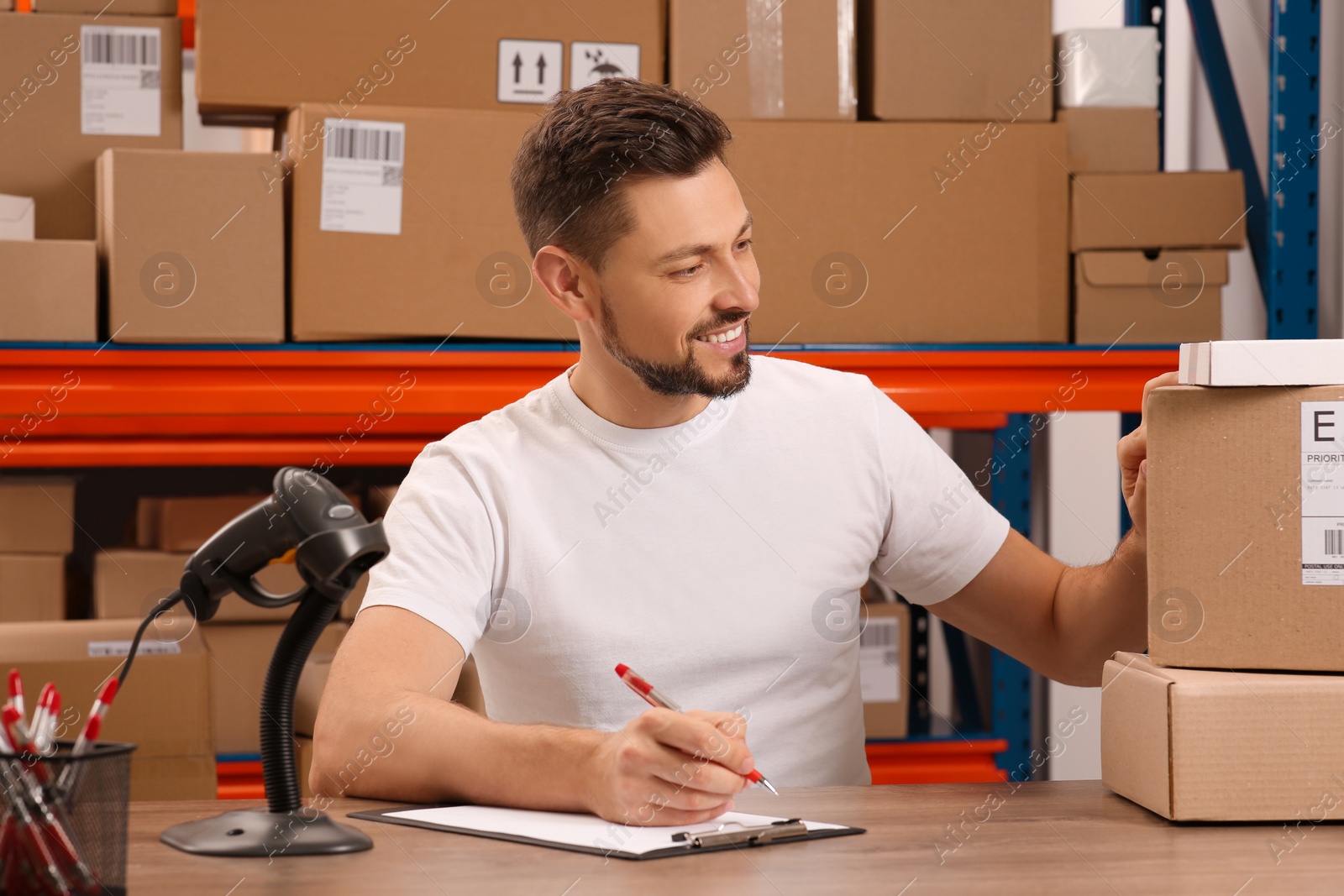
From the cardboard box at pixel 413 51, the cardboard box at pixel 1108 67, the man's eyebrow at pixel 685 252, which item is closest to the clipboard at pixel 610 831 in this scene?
the man's eyebrow at pixel 685 252

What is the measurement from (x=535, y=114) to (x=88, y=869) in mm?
1263

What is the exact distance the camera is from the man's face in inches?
52.6

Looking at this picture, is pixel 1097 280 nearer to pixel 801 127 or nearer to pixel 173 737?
pixel 801 127

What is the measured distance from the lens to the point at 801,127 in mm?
1791

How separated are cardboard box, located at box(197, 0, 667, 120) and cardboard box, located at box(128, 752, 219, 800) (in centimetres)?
93

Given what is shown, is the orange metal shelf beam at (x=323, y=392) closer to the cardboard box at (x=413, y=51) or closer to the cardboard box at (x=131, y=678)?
the cardboard box at (x=131, y=678)

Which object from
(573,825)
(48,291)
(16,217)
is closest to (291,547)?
(573,825)

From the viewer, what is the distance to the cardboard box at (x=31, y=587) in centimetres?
187

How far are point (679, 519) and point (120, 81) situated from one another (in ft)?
3.64

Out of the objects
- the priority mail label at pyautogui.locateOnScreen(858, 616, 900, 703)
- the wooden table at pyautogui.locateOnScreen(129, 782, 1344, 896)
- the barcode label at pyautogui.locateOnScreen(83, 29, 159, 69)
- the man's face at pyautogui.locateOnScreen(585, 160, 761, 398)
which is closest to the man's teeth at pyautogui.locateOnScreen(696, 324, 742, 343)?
the man's face at pyautogui.locateOnScreen(585, 160, 761, 398)

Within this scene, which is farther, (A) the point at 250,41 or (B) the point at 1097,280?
(B) the point at 1097,280

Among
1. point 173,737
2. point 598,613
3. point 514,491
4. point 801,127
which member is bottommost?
point 173,737

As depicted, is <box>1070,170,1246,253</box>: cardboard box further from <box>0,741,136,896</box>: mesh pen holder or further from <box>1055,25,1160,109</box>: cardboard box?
<box>0,741,136,896</box>: mesh pen holder

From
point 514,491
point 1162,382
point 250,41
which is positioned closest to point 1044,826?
point 1162,382
